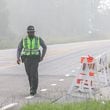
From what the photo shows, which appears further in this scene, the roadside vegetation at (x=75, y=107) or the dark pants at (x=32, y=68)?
the dark pants at (x=32, y=68)

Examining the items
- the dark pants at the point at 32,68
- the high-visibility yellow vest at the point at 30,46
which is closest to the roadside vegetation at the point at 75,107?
the dark pants at the point at 32,68

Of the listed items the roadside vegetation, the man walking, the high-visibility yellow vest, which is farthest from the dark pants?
the roadside vegetation

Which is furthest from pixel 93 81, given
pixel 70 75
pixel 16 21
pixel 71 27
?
pixel 71 27

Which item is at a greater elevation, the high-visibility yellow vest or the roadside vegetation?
the high-visibility yellow vest

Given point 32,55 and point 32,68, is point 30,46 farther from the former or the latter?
point 32,68

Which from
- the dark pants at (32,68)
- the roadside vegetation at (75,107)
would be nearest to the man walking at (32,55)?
the dark pants at (32,68)

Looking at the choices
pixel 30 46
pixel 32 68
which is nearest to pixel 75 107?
pixel 32 68

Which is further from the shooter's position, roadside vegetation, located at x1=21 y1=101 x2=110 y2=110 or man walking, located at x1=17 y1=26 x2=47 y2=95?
man walking, located at x1=17 y1=26 x2=47 y2=95

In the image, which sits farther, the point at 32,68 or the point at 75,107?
the point at 32,68

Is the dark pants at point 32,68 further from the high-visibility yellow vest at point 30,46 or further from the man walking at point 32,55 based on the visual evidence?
the high-visibility yellow vest at point 30,46

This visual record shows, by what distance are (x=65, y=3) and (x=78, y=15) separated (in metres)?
6.22

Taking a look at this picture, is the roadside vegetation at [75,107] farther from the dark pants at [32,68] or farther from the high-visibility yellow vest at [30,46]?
the high-visibility yellow vest at [30,46]

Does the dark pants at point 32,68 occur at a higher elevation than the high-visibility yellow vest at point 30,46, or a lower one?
lower

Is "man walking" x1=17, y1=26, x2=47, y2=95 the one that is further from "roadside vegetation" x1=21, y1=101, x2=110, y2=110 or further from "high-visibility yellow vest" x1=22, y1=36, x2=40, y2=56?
"roadside vegetation" x1=21, y1=101, x2=110, y2=110
